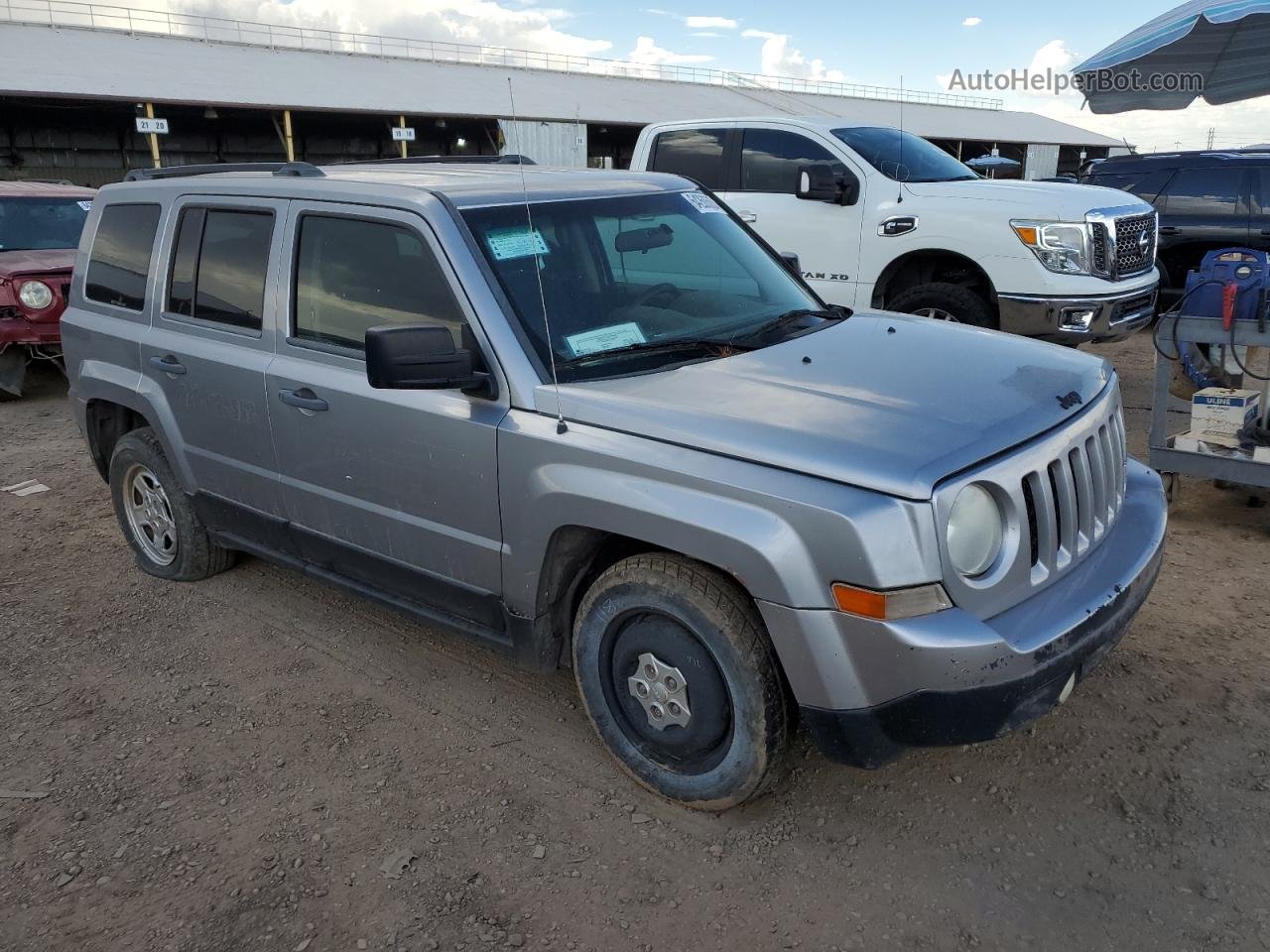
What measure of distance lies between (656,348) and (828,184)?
4835 mm

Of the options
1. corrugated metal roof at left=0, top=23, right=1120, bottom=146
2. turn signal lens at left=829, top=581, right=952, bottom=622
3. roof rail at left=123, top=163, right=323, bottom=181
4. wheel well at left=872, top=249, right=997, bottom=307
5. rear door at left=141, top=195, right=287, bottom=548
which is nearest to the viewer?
turn signal lens at left=829, top=581, right=952, bottom=622

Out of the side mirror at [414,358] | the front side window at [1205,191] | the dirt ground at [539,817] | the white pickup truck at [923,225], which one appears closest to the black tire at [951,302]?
the white pickup truck at [923,225]

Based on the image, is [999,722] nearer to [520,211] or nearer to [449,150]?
[520,211]

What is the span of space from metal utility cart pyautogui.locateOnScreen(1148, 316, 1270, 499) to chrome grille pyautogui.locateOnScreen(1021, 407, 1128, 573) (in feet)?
6.69

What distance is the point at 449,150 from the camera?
3716 cm

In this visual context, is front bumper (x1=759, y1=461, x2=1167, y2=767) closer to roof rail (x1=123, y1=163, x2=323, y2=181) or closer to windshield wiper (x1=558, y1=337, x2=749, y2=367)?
windshield wiper (x1=558, y1=337, x2=749, y2=367)

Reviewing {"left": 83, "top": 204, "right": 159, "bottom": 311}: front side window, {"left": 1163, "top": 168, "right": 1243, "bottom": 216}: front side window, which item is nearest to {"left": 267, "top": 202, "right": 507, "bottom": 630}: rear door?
{"left": 83, "top": 204, "right": 159, "bottom": 311}: front side window

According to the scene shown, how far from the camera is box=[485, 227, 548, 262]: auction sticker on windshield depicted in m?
3.29

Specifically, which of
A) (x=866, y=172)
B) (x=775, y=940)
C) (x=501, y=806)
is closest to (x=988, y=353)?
(x=775, y=940)

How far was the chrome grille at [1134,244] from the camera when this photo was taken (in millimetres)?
7293

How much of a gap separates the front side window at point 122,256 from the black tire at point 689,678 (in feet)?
9.34

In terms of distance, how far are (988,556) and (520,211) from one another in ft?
6.35

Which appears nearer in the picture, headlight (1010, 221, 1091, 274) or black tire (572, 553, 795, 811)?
black tire (572, 553, 795, 811)

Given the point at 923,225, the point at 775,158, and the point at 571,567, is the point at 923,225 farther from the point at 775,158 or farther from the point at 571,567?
the point at 571,567
